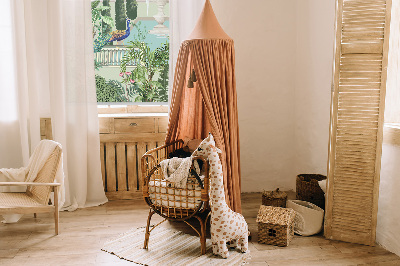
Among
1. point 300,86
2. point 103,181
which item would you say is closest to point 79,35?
point 103,181

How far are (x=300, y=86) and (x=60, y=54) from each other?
8.18 ft

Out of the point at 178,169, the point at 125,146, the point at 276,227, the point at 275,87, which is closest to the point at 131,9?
the point at 125,146

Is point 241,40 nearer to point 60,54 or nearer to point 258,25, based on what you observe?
point 258,25

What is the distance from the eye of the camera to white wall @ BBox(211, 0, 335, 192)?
3830 millimetres

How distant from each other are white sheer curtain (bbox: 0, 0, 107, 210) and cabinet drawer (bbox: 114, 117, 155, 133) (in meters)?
0.23

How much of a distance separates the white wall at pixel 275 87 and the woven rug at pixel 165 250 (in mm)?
1438

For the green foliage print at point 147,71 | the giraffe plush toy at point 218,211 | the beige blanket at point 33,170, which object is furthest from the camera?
the green foliage print at point 147,71

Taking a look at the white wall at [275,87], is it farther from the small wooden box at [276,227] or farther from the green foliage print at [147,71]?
the small wooden box at [276,227]

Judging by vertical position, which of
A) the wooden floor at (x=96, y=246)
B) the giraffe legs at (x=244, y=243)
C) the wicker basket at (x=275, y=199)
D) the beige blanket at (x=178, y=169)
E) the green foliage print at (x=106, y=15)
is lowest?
the wooden floor at (x=96, y=246)

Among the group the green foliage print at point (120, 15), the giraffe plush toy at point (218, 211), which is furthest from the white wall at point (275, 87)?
the giraffe plush toy at point (218, 211)

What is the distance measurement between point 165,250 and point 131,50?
2388mm

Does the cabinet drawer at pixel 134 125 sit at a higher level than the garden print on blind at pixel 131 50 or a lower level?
lower

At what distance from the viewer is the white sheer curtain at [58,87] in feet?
11.4

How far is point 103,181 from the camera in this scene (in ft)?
12.9
